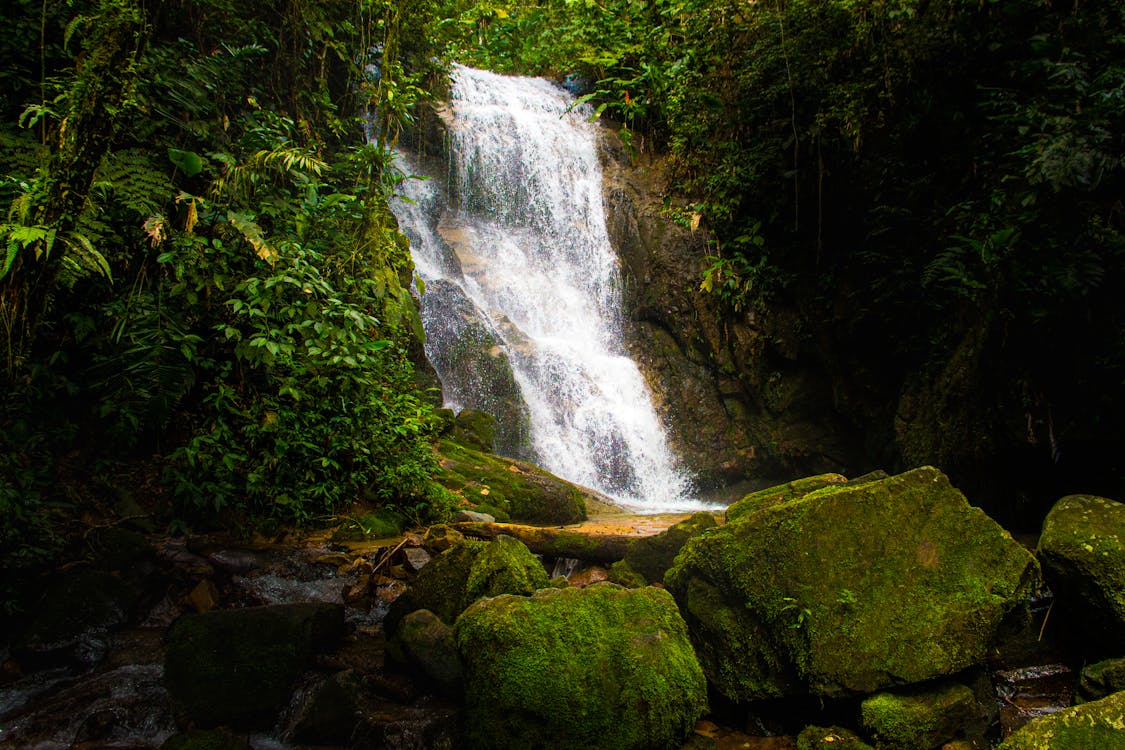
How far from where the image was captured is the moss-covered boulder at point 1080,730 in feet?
7.54

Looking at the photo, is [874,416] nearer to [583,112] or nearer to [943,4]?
[943,4]

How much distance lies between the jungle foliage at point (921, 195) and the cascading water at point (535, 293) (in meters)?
2.40

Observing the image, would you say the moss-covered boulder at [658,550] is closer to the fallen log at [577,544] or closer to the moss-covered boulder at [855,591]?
the fallen log at [577,544]

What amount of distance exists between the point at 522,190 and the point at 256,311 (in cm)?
1039

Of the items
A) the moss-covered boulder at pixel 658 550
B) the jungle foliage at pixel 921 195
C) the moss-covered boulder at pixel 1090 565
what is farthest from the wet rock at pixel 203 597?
the jungle foliage at pixel 921 195

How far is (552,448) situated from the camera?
997 centimetres

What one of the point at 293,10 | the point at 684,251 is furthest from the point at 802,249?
the point at 293,10

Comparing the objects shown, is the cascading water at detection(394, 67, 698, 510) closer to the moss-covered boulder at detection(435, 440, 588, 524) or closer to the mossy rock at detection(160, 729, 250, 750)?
the moss-covered boulder at detection(435, 440, 588, 524)

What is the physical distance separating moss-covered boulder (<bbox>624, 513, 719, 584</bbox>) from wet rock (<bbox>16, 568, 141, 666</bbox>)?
3541 mm

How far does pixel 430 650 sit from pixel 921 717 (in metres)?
2.62

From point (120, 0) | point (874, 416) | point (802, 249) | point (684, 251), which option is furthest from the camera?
point (684, 251)

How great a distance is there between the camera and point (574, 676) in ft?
9.65

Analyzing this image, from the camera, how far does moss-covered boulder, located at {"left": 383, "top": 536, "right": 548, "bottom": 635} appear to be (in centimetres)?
365

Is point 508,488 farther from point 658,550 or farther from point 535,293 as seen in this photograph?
point 535,293
